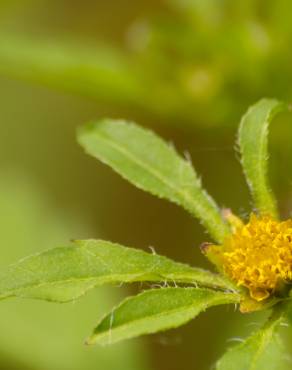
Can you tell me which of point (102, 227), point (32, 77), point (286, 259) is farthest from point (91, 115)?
point (286, 259)

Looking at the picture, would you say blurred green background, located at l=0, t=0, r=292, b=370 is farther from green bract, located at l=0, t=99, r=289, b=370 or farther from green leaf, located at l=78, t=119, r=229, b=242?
green bract, located at l=0, t=99, r=289, b=370

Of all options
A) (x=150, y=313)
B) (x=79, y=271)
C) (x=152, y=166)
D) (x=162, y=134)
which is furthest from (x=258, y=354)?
(x=162, y=134)

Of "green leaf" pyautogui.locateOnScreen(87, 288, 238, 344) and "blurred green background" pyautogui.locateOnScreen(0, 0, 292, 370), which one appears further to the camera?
"blurred green background" pyautogui.locateOnScreen(0, 0, 292, 370)

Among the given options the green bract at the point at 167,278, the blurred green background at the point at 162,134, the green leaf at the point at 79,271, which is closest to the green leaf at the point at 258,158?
the green bract at the point at 167,278

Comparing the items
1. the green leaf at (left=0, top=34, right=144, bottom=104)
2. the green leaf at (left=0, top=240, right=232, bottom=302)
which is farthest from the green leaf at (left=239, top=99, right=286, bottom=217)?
the green leaf at (left=0, top=34, right=144, bottom=104)

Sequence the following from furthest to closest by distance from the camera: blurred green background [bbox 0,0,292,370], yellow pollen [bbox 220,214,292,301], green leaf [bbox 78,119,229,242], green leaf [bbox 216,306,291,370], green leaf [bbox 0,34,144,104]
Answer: green leaf [bbox 0,34,144,104], blurred green background [bbox 0,0,292,370], green leaf [bbox 78,119,229,242], yellow pollen [bbox 220,214,292,301], green leaf [bbox 216,306,291,370]

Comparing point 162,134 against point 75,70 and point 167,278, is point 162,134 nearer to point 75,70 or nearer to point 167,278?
point 75,70

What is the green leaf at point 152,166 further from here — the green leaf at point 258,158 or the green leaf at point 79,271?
the green leaf at point 79,271
